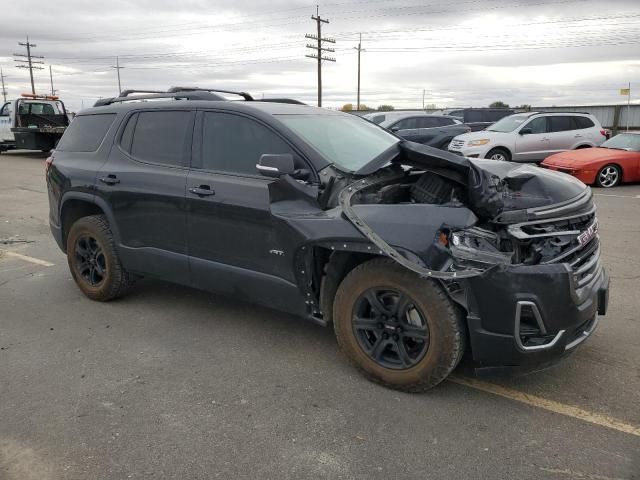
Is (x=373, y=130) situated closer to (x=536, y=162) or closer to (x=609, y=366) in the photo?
(x=609, y=366)

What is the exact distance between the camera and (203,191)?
4.12 m

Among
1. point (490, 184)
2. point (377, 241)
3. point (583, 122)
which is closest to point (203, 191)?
point (377, 241)

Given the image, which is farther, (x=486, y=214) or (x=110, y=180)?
(x=110, y=180)

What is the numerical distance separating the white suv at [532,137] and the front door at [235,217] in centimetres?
1108

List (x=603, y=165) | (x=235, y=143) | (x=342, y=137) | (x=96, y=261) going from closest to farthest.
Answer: (x=235, y=143)
(x=342, y=137)
(x=96, y=261)
(x=603, y=165)

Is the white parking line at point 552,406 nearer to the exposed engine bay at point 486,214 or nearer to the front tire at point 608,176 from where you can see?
the exposed engine bay at point 486,214

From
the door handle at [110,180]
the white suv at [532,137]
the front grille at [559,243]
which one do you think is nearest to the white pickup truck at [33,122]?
the white suv at [532,137]

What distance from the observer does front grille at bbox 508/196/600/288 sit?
3121mm

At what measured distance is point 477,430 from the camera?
119 inches

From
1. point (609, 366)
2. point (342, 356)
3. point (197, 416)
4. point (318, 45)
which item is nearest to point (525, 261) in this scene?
point (609, 366)

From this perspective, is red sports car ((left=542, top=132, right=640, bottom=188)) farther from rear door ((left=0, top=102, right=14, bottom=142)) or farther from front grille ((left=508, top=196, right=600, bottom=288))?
rear door ((left=0, top=102, right=14, bottom=142))

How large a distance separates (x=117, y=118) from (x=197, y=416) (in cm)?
298

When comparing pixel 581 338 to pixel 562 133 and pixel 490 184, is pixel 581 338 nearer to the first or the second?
pixel 490 184

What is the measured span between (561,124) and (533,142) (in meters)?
1.18
